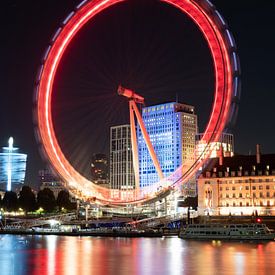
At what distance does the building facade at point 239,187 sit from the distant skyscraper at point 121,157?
46015 millimetres

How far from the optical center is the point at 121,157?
364 ft

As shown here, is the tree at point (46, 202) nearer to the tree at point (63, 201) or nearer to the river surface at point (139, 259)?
the tree at point (63, 201)

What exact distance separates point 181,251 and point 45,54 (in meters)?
18.1

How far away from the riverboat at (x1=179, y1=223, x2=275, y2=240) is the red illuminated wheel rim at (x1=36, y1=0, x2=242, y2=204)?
4908mm

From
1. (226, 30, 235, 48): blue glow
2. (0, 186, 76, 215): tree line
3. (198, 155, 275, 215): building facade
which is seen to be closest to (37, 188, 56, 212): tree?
(0, 186, 76, 215): tree line

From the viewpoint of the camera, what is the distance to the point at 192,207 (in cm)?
6712

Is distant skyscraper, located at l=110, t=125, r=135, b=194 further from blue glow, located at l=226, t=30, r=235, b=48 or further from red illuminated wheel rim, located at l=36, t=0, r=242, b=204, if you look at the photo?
blue glow, located at l=226, t=30, r=235, b=48

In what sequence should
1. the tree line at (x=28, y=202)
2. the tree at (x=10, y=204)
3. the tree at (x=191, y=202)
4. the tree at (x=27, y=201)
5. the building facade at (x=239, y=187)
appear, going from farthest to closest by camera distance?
the tree at (x=10, y=204) < the tree line at (x=28, y=202) < the tree at (x=27, y=201) < the tree at (x=191, y=202) < the building facade at (x=239, y=187)

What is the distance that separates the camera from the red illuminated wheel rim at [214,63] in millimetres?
40438

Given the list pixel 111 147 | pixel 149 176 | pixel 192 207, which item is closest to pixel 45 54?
pixel 192 207

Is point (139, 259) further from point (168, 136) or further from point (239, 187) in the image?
point (168, 136)

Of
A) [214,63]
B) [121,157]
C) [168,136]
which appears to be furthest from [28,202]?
[121,157]

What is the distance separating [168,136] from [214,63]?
62853 millimetres

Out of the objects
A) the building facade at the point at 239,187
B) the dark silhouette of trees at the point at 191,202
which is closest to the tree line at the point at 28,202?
the dark silhouette of trees at the point at 191,202
